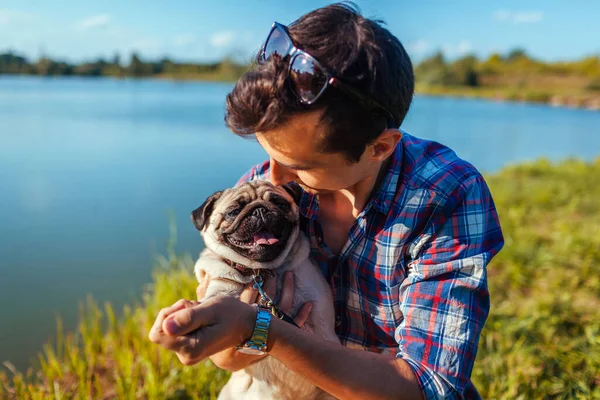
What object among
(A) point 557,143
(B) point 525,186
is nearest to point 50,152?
(B) point 525,186

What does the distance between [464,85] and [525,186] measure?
5503cm

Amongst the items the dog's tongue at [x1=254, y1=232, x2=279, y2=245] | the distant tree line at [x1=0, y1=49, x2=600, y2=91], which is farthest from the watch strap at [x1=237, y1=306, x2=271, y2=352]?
the distant tree line at [x1=0, y1=49, x2=600, y2=91]

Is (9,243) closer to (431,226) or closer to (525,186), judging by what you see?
(431,226)

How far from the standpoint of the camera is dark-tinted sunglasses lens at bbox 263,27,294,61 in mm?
1765

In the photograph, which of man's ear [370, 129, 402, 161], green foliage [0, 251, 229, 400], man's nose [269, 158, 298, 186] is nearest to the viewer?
man's ear [370, 129, 402, 161]

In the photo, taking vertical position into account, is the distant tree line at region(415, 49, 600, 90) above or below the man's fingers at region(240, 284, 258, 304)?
above

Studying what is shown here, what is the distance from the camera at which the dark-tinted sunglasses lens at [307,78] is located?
170 centimetres

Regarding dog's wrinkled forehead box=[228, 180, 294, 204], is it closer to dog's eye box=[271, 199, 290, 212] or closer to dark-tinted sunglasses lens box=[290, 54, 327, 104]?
dog's eye box=[271, 199, 290, 212]

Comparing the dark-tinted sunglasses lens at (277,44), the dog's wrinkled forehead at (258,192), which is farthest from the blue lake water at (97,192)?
the dog's wrinkled forehead at (258,192)

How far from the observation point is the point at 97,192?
9672mm

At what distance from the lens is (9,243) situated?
7.23 m

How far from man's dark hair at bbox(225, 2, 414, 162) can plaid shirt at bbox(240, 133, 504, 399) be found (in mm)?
326

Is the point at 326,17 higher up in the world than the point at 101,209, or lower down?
higher up

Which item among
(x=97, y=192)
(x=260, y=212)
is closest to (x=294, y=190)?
(x=260, y=212)
